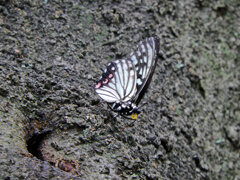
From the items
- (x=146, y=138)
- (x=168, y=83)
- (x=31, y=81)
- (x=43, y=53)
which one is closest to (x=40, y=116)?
(x=31, y=81)

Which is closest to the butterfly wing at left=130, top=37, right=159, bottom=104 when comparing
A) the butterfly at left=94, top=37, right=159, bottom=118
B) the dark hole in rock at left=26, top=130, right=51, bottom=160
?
the butterfly at left=94, top=37, right=159, bottom=118

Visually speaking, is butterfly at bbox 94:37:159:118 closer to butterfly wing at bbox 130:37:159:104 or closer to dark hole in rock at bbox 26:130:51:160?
butterfly wing at bbox 130:37:159:104

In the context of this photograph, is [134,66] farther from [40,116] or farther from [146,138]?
[40,116]

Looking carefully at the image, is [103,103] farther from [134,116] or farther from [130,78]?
[130,78]

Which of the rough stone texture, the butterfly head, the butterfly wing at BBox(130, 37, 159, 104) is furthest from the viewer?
the butterfly wing at BBox(130, 37, 159, 104)

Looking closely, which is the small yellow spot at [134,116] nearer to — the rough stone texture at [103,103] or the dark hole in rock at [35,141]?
the rough stone texture at [103,103]

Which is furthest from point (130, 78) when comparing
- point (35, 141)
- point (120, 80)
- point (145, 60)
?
point (35, 141)

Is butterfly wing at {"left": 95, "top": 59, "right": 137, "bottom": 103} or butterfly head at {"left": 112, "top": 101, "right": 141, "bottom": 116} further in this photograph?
butterfly wing at {"left": 95, "top": 59, "right": 137, "bottom": 103}
